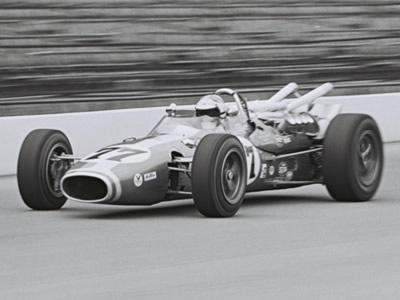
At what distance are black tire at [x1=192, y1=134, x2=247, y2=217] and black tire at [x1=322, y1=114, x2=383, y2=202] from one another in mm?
1002

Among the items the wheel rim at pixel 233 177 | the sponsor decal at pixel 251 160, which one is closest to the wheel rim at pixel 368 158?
the sponsor decal at pixel 251 160

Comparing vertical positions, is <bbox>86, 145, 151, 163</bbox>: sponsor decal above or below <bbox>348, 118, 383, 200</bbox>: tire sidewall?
above

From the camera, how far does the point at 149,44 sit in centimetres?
1828

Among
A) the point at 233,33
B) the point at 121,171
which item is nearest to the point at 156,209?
the point at 121,171

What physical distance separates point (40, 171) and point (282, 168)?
2164 millimetres

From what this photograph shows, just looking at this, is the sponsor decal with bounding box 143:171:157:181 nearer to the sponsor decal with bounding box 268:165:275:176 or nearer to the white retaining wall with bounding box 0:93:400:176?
the sponsor decal with bounding box 268:165:275:176

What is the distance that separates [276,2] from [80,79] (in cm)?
469

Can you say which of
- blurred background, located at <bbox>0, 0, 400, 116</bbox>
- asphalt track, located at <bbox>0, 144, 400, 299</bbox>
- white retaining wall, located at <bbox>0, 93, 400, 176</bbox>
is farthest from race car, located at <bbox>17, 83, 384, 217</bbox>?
blurred background, located at <bbox>0, 0, 400, 116</bbox>

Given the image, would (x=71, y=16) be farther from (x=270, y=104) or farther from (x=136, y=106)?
(x=270, y=104)

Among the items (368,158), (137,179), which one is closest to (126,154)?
(137,179)

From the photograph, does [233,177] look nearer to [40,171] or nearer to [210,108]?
[210,108]

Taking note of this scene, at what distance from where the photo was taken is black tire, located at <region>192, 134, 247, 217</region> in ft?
30.0

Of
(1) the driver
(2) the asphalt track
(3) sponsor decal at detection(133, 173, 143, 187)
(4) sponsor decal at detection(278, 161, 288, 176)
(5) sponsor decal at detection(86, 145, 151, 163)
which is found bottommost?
(2) the asphalt track

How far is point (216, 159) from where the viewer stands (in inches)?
361
